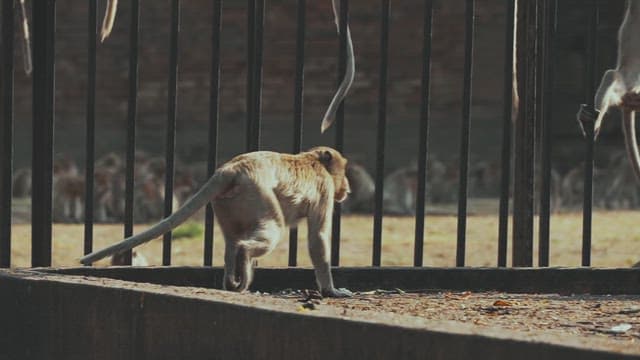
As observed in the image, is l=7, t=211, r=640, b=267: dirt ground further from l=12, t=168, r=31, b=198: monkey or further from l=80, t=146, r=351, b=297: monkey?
l=80, t=146, r=351, b=297: monkey

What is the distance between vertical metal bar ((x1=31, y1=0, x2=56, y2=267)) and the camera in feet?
15.9

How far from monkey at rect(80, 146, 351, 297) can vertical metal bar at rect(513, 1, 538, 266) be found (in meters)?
0.71

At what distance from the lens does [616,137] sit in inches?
494

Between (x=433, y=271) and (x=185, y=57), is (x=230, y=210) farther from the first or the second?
(x=185, y=57)

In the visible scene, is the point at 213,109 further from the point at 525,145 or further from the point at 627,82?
the point at 627,82

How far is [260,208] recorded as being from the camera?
4527 mm

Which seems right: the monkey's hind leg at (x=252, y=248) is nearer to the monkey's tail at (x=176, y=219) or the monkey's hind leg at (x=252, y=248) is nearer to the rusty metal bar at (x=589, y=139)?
the monkey's tail at (x=176, y=219)

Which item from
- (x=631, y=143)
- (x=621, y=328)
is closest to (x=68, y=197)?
(x=631, y=143)

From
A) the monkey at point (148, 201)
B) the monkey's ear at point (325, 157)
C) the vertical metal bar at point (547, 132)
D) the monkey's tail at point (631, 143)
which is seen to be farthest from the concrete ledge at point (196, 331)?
the monkey at point (148, 201)

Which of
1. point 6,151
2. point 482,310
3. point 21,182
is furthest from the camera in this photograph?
point 21,182

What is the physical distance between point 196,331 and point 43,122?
1.45 meters

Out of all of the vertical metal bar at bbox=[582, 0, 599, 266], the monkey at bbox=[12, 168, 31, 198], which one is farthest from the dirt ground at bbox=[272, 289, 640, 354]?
the monkey at bbox=[12, 168, 31, 198]

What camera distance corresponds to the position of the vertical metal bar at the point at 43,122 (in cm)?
486

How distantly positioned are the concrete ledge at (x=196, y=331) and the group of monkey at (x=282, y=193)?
7.3 inches
